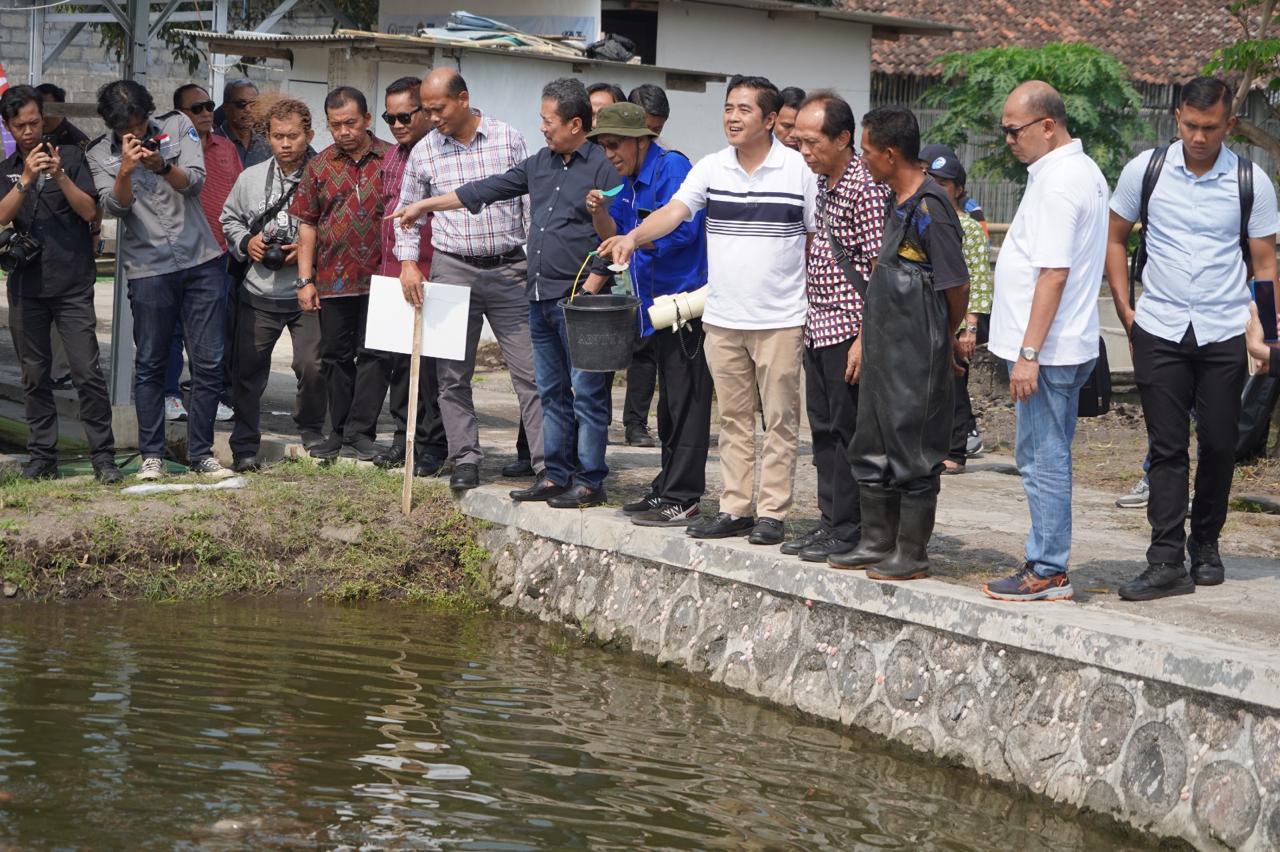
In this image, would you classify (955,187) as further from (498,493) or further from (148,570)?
(148,570)

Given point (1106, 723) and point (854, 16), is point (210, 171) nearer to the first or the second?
point (1106, 723)

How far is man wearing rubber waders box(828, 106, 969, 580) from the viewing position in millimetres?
5863

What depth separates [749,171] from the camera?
6.62 meters

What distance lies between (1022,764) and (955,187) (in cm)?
433

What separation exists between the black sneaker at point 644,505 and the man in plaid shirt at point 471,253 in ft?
2.53

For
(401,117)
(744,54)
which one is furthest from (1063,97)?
(401,117)

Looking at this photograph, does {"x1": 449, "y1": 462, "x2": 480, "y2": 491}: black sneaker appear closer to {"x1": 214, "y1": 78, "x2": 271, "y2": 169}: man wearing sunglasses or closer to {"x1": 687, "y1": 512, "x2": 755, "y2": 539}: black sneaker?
{"x1": 687, "y1": 512, "x2": 755, "y2": 539}: black sneaker

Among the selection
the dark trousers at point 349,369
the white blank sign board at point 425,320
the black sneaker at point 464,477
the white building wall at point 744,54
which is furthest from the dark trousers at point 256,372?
the white building wall at point 744,54

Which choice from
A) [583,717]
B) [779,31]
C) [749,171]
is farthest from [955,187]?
[779,31]

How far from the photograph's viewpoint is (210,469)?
8.54m

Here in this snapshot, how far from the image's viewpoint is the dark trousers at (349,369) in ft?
28.1

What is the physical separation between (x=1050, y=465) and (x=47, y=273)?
520cm

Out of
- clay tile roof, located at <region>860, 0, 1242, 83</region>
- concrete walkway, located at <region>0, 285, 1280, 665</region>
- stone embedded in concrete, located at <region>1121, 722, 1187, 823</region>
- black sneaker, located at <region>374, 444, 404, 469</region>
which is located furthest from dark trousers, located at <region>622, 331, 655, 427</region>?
clay tile roof, located at <region>860, 0, 1242, 83</region>

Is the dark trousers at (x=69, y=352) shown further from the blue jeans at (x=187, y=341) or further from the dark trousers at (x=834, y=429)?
the dark trousers at (x=834, y=429)
